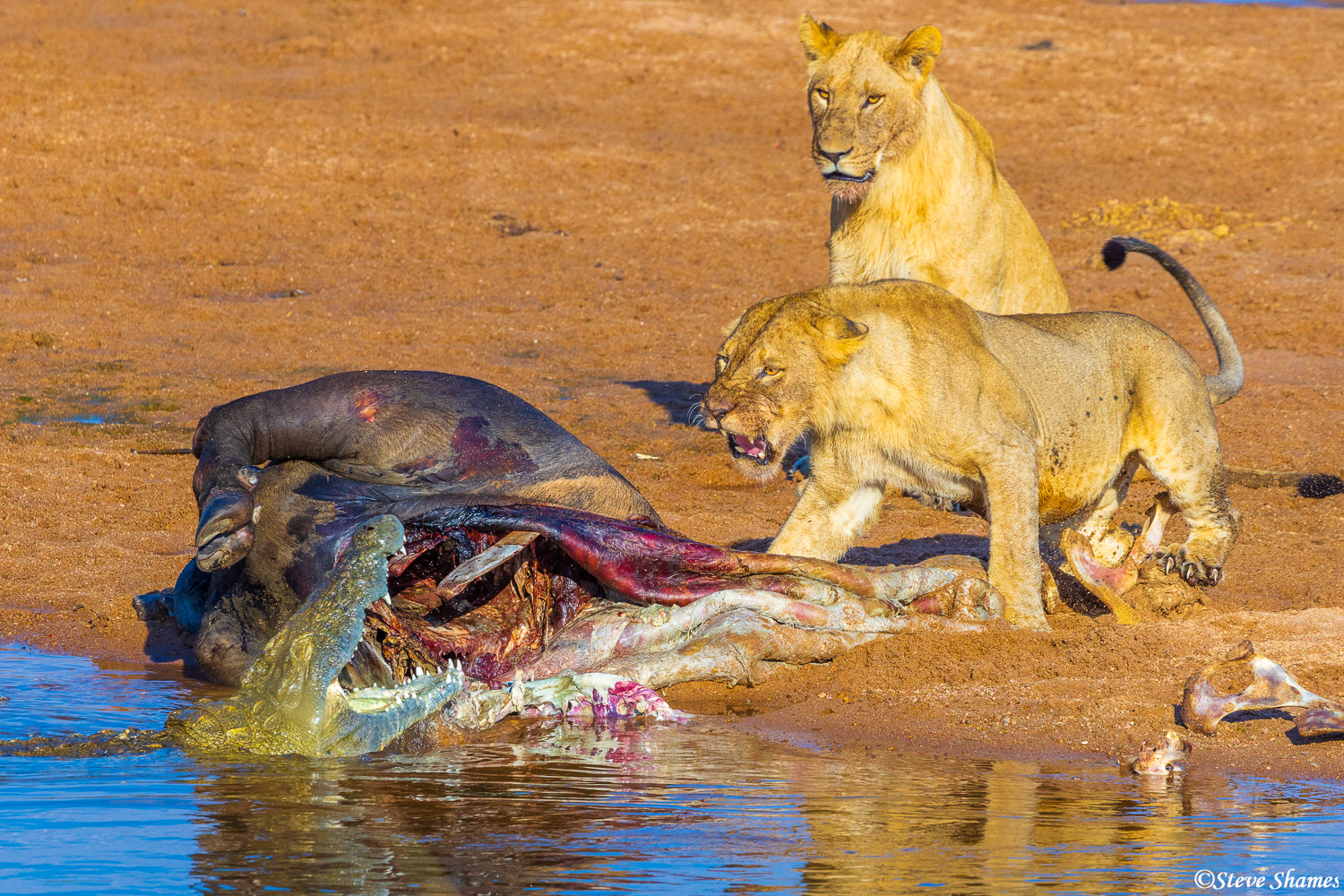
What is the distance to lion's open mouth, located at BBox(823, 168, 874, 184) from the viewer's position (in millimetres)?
7754

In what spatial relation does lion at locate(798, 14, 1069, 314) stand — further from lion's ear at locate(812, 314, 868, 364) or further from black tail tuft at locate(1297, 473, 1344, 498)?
lion's ear at locate(812, 314, 868, 364)

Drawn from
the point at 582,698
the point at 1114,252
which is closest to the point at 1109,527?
the point at 1114,252

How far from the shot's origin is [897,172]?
791 cm

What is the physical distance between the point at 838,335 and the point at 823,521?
2.74ft

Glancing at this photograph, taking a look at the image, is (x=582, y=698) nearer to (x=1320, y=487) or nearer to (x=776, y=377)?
(x=776, y=377)

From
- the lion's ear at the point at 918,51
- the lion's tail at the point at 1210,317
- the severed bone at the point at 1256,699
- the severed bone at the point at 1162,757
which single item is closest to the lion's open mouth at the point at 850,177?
the lion's ear at the point at 918,51

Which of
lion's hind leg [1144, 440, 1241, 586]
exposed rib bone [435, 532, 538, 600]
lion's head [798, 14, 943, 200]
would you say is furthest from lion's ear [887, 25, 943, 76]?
exposed rib bone [435, 532, 538, 600]

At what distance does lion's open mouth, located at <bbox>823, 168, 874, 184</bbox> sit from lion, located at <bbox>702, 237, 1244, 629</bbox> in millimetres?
1485

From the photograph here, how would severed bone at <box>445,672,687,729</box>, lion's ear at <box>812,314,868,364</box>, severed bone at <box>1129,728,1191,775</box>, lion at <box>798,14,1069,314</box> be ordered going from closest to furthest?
severed bone at <box>1129,728,1191,775</box>, severed bone at <box>445,672,687,729</box>, lion's ear at <box>812,314,868,364</box>, lion at <box>798,14,1069,314</box>

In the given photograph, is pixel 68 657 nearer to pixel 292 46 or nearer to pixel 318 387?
pixel 318 387

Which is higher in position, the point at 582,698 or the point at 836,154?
the point at 836,154

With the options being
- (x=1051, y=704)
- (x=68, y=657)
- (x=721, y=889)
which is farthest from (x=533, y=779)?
(x=68, y=657)

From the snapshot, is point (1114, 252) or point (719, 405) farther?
point (1114, 252)

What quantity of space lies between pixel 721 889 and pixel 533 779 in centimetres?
107
